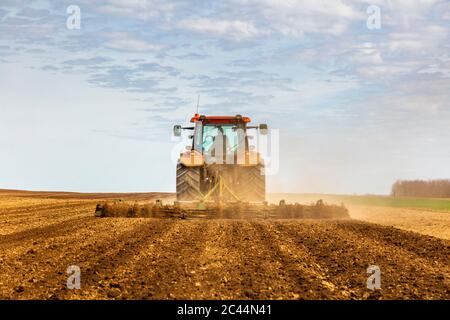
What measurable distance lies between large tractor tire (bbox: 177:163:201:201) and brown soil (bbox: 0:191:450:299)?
3162 millimetres

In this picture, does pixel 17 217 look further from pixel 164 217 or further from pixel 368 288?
pixel 368 288

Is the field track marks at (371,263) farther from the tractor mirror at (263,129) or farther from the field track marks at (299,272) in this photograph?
the tractor mirror at (263,129)

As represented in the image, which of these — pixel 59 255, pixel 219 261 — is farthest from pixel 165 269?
pixel 59 255

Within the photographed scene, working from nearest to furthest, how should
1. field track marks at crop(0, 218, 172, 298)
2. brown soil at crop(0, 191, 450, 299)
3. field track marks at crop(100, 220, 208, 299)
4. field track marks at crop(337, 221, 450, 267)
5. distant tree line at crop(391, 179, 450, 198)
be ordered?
field track marks at crop(100, 220, 208, 299)
brown soil at crop(0, 191, 450, 299)
field track marks at crop(0, 218, 172, 298)
field track marks at crop(337, 221, 450, 267)
distant tree line at crop(391, 179, 450, 198)

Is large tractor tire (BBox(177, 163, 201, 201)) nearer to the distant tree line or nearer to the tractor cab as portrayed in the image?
the tractor cab

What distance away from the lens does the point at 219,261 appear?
1046 centimetres

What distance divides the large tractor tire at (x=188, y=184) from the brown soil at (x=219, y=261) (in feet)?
10.4

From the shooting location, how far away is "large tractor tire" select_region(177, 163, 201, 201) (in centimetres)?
2016

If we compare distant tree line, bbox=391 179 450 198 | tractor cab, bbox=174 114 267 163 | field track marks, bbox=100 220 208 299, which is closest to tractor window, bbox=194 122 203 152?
tractor cab, bbox=174 114 267 163

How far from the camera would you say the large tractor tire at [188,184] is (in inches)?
794
